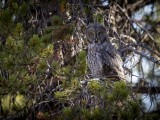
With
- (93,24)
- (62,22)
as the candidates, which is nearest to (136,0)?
(93,24)

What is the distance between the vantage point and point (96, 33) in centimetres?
531

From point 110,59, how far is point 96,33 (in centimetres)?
47

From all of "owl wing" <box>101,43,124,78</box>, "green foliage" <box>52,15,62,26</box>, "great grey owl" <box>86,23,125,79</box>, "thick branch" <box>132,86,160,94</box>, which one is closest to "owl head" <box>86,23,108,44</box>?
"great grey owl" <box>86,23,125,79</box>

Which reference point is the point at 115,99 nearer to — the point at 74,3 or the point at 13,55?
the point at 13,55

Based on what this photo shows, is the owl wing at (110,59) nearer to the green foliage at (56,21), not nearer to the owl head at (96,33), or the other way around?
the owl head at (96,33)

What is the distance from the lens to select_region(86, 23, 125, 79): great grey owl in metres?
4.84

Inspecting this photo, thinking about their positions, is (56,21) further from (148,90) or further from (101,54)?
(148,90)

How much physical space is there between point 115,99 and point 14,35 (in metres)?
1.23

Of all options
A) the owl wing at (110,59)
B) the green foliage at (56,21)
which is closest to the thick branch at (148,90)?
the owl wing at (110,59)

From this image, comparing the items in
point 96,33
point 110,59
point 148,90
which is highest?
point 96,33

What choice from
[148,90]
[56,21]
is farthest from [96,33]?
[148,90]

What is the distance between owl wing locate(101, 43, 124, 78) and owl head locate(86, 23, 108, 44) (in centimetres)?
18

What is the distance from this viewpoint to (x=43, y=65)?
11.7ft

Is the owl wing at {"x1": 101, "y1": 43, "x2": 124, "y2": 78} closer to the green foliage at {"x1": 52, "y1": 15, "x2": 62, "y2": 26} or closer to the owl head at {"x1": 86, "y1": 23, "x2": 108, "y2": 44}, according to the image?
the owl head at {"x1": 86, "y1": 23, "x2": 108, "y2": 44}
